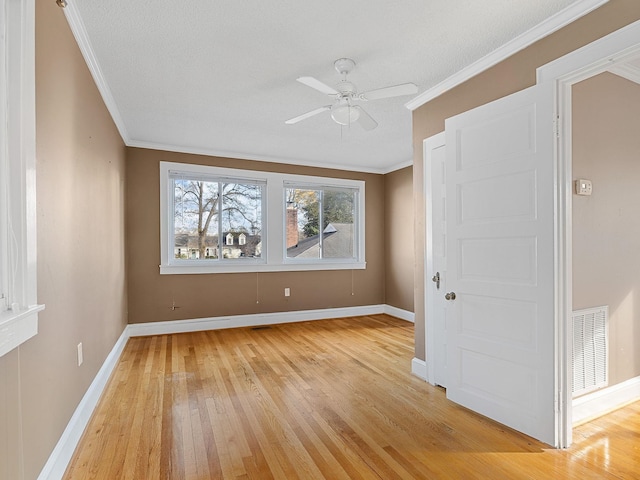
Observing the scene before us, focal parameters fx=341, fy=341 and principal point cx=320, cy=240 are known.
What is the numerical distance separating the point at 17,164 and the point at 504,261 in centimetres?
252

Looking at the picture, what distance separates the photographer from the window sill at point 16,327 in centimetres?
113

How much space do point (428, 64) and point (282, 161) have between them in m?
3.09

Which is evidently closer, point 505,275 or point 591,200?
point 505,275

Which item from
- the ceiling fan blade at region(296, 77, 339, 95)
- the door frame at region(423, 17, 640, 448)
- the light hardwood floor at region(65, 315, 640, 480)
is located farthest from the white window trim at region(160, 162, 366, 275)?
the door frame at region(423, 17, 640, 448)

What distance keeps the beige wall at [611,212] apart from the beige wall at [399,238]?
2.94 m

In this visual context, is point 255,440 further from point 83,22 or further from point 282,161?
point 282,161

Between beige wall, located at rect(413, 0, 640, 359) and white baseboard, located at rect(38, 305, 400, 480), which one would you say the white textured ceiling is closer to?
beige wall, located at rect(413, 0, 640, 359)

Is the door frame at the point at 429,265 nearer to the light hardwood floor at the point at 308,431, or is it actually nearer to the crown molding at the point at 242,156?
the light hardwood floor at the point at 308,431

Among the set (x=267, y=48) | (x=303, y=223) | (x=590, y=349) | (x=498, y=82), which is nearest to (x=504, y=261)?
(x=590, y=349)

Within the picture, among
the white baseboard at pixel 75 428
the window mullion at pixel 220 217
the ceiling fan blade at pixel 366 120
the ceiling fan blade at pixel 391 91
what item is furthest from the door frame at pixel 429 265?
the window mullion at pixel 220 217

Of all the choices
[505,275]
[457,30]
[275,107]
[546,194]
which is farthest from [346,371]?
[457,30]

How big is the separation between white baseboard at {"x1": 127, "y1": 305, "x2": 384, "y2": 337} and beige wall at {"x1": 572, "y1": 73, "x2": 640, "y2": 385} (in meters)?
3.70

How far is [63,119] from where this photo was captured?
188cm

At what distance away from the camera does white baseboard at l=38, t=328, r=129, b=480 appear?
5.30 ft
